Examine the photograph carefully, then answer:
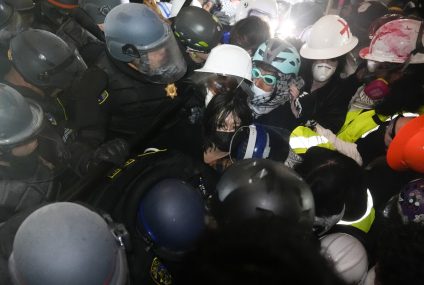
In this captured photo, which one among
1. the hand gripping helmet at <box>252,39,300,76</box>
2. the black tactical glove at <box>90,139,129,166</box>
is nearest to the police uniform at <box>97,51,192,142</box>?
the black tactical glove at <box>90,139,129,166</box>

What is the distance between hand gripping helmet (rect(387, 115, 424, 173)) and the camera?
7.78ft

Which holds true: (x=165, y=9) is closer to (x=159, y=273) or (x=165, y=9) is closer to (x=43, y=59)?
(x=43, y=59)

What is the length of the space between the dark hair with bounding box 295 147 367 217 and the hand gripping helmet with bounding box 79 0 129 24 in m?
3.42

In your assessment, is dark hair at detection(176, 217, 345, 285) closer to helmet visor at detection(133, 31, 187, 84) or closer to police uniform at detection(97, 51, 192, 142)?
police uniform at detection(97, 51, 192, 142)

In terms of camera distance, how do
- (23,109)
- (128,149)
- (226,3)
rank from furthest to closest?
(226,3), (128,149), (23,109)

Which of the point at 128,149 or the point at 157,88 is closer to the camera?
the point at 128,149

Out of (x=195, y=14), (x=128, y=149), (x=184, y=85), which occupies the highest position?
(x=195, y=14)

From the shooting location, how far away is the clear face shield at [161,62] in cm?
305

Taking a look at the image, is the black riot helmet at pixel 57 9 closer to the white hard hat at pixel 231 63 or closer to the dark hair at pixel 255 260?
the white hard hat at pixel 231 63

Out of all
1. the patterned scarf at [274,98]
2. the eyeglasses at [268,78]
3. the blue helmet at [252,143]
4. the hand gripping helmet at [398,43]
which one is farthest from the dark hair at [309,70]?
the blue helmet at [252,143]

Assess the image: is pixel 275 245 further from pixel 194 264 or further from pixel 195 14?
pixel 195 14

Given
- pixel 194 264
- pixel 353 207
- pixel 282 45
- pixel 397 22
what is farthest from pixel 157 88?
pixel 397 22

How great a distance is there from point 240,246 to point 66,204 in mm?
1024

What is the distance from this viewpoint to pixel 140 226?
2115 mm
